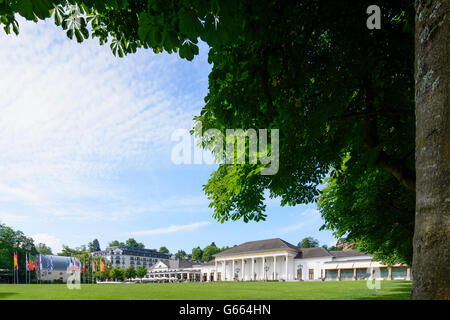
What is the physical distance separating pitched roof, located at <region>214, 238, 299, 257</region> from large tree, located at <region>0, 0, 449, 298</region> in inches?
3791

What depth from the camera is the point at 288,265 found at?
97.1m

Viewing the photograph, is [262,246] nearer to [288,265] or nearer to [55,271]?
[288,265]

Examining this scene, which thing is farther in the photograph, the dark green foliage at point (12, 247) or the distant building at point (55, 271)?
the distant building at point (55, 271)

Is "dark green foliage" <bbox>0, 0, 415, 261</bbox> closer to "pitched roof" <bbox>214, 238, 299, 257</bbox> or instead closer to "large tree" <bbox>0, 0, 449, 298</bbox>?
"large tree" <bbox>0, 0, 449, 298</bbox>

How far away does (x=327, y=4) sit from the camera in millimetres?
6117

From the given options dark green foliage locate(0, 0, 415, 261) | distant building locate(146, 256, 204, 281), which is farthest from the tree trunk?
distant building locate(146, 256, 204, 281)

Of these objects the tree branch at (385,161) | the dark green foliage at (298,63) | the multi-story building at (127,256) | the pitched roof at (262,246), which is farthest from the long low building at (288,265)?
the dark green foliage at (298,63)

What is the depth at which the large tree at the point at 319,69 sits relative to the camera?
2.27m

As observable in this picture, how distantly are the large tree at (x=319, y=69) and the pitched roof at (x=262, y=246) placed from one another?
96.3m

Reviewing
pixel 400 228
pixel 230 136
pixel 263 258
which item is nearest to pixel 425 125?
pixel 230 136

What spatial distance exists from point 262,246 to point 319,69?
105 m

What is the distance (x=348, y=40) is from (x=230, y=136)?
481cm

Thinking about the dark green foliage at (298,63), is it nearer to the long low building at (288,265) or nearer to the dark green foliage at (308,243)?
the long low building at (288,265)
